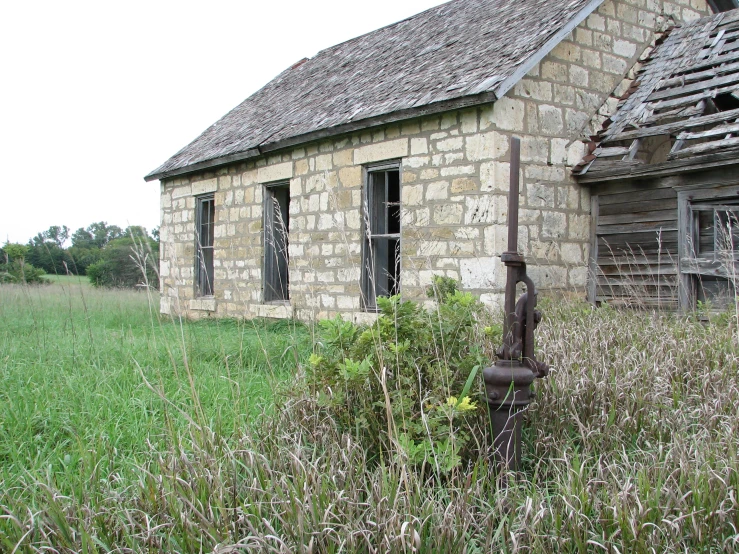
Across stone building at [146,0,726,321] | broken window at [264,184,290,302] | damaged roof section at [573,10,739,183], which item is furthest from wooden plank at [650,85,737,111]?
broken window at [264,184,290,302]

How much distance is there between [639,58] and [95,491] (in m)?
8.83

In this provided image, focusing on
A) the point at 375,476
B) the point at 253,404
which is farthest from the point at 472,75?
the point at 375,476

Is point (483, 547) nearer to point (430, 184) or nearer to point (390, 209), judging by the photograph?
point (430, 184)

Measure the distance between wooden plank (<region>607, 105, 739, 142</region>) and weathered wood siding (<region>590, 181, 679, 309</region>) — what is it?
0.57m

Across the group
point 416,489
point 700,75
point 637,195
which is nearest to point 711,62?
point 700,75

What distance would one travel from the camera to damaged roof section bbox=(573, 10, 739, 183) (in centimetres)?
745

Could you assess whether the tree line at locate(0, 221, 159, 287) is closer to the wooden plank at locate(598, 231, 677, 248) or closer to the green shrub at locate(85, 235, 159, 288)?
the green shrub at locate(85, 235, 159, 288)

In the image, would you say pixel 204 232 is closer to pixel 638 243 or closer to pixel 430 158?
pixel 430 158

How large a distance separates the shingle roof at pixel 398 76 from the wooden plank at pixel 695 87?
1338 millimetres

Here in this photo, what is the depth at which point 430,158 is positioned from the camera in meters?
7.95

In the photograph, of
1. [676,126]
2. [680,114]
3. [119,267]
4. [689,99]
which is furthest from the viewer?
[119,267]

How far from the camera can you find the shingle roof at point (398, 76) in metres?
7.60

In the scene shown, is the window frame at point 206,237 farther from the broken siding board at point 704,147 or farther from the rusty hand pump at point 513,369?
the rusty hand pump at point 513,369

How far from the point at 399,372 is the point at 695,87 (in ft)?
21.9
